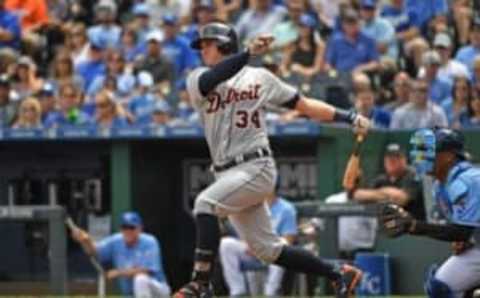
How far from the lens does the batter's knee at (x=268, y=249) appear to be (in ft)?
26.7

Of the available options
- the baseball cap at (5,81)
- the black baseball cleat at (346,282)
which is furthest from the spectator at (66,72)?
the black baseball cleat at (346,282)

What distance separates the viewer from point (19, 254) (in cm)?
1336

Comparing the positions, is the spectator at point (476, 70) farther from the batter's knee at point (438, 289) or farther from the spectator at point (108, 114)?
the batter's knee at point (438, 289)

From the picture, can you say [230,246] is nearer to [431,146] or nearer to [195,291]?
[195,291]

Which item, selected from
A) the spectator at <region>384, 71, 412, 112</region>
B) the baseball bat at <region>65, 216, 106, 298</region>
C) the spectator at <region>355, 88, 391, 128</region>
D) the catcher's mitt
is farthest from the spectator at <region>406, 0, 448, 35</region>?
the catcher's mitt

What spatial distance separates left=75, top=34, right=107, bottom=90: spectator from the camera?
15.2 meters

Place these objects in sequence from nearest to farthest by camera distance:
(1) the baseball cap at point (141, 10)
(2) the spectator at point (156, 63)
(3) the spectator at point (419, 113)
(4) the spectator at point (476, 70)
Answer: (3) the spectator at point (419, 113) → (4) the spectator at point (476, 70) → (2) the spectator at point (156, 63) → (1) the baseball cap at point (141, 10)

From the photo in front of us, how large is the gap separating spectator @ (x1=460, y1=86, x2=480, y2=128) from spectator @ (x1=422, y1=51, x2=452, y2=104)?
40cm

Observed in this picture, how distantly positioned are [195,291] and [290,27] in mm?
7112

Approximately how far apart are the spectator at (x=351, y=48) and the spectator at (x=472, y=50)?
0.85m

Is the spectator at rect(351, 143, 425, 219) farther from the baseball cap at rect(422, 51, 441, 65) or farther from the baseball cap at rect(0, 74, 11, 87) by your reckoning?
the baseball cap at rect(0, 74, 11, 87)

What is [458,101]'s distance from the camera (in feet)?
42.1

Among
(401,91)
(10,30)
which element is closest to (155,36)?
(10,30)

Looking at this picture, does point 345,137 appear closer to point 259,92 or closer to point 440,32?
point 440,32
